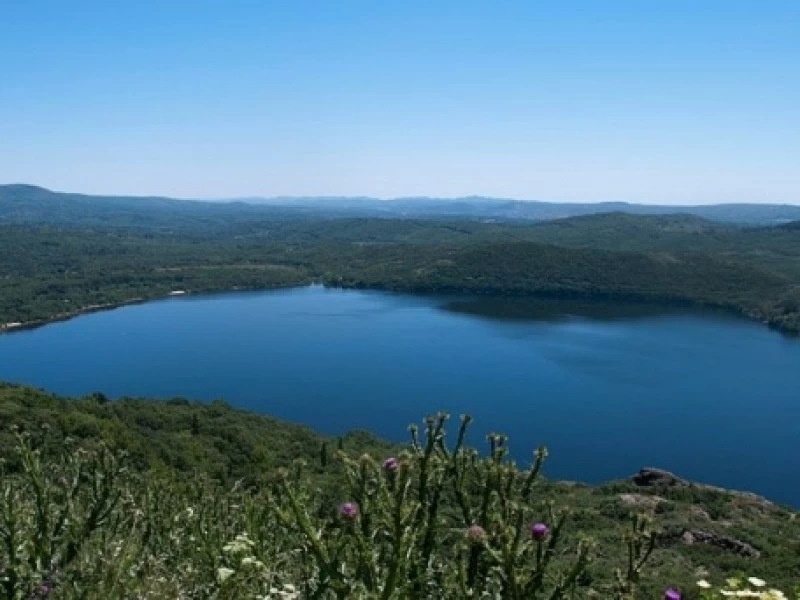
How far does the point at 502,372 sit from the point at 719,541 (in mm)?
57429

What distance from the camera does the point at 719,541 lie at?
99.6ft

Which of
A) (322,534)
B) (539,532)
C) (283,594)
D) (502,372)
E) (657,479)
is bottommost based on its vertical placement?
(502,372)

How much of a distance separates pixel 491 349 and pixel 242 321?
148 feet

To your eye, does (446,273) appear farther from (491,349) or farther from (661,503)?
(661,503)

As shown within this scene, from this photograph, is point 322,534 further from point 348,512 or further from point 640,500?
point 640,500

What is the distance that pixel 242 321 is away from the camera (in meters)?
123

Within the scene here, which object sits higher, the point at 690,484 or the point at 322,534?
the point at 322,534

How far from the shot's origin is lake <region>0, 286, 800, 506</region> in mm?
65500

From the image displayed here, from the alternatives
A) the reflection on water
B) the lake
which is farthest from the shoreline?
the lake

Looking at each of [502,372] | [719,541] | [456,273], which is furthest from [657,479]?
[456,273]

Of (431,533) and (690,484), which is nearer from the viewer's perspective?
(431,533)

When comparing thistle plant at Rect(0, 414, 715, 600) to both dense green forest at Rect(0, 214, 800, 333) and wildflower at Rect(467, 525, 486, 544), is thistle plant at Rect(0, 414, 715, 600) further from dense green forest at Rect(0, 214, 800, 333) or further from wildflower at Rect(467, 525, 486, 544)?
dense green forest at Rect(0, 214, 800, 333)

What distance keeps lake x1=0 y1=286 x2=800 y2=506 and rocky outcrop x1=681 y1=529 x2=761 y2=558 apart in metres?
26.4

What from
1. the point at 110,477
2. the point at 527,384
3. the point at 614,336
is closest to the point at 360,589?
the point at 110,477
